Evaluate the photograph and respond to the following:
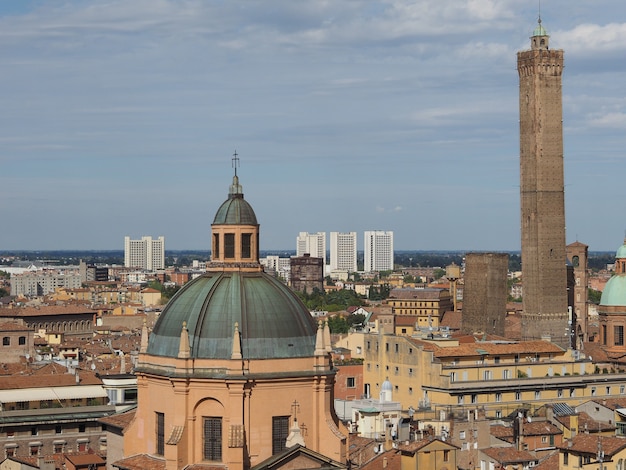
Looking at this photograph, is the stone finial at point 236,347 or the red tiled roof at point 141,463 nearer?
the stone finial at point 236,347

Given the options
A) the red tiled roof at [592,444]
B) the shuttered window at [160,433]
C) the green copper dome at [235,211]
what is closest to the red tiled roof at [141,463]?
the shuttered window at [160,433]

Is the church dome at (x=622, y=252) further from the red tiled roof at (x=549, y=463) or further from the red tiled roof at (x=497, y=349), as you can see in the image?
the red tiled roof at (x=549, y=463)

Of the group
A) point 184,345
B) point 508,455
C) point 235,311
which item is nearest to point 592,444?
point 508,455

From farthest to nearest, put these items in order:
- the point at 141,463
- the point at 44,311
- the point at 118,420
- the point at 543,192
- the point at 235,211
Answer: the point at 44,311 → the point at 543,192 → the point at 118,420 → the point at 235,211 → the point at 141,463

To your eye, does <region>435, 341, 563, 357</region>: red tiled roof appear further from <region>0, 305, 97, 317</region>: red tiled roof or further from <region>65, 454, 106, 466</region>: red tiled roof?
<region>0, 305, 97, 317</region>: red tiled roof

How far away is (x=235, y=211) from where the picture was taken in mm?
30031

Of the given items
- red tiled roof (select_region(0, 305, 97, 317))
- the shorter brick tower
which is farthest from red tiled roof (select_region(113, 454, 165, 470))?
red tiled roof (select_region(0, 305, 97, 317))

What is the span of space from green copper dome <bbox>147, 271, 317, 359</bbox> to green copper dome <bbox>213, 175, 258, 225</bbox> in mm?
1108

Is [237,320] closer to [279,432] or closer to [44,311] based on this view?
[279,432]

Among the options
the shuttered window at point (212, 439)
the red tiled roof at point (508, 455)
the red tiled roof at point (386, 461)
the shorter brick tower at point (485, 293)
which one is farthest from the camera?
the shorter brick tower at point (485, 293)

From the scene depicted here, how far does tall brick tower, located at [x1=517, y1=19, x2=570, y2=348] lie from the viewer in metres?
94.4

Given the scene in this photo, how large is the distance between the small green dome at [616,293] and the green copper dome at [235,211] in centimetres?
5663

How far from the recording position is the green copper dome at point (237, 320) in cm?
2834

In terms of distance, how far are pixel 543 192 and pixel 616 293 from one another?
12412 millimetres
